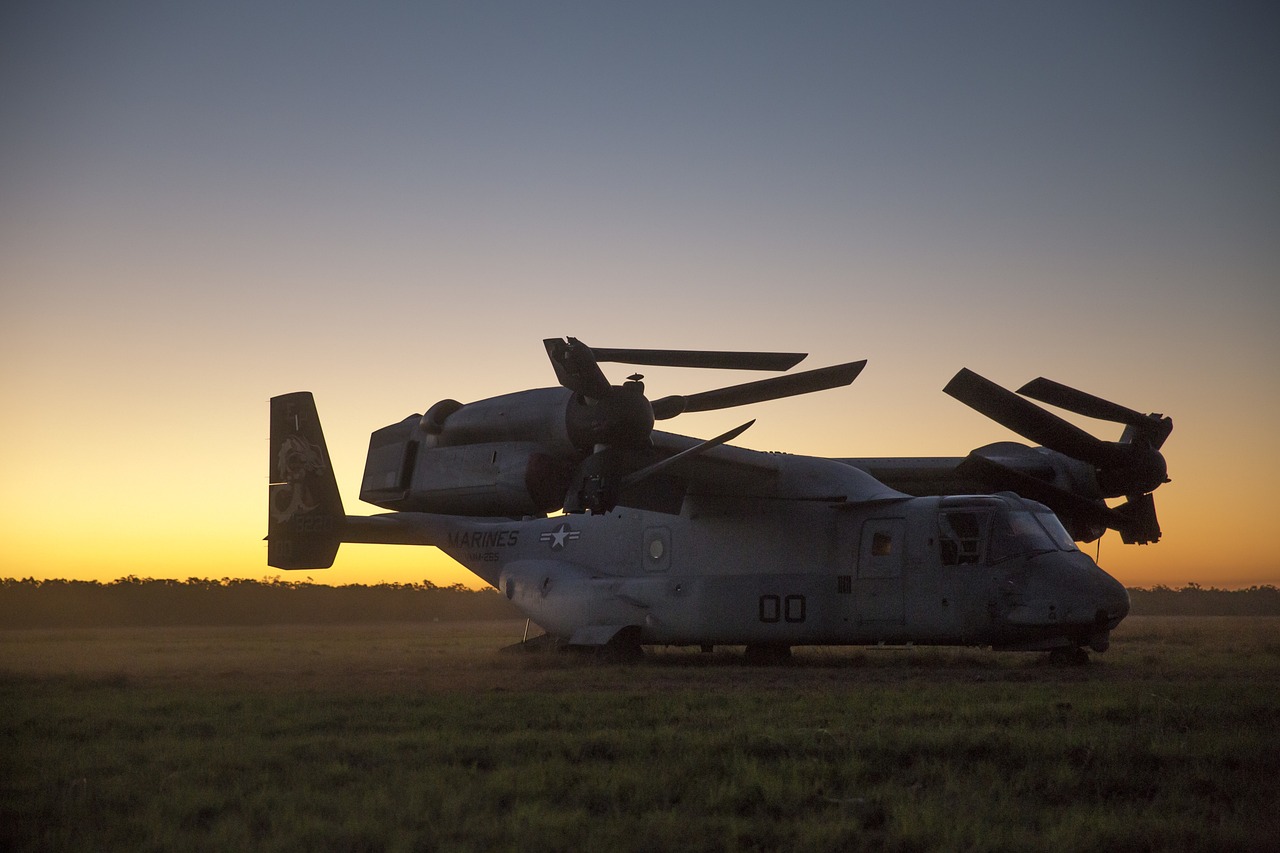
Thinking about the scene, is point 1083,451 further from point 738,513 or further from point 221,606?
point 221,606

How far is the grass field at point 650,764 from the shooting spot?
5566 millimetres

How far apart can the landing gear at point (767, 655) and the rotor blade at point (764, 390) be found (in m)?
4.91

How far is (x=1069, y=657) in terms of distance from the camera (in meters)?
14.8

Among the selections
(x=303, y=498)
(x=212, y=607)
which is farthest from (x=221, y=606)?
(x=303, y=498)

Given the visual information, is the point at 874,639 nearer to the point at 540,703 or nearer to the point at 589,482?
the point at 589,482

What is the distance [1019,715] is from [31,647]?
19256mm

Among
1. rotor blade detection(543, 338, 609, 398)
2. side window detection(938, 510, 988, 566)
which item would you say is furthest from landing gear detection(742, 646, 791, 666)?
rotor blade detection(543, 338, 609, 398)

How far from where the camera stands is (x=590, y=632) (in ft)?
58.6

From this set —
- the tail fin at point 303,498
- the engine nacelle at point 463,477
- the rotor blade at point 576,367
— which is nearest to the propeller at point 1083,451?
the rotor blade at point 576,367

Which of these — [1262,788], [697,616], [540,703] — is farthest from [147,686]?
[1262,788]

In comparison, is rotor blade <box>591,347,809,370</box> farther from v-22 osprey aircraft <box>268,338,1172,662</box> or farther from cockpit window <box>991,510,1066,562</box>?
cockpit window <box>991,510,1066,562</box>

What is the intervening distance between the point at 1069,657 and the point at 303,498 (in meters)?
12.0

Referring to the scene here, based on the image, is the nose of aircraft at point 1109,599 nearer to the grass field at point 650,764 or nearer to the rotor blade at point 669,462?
the grass field at point 650,764

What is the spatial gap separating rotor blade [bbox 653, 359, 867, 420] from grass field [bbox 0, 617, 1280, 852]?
11.7 feet
